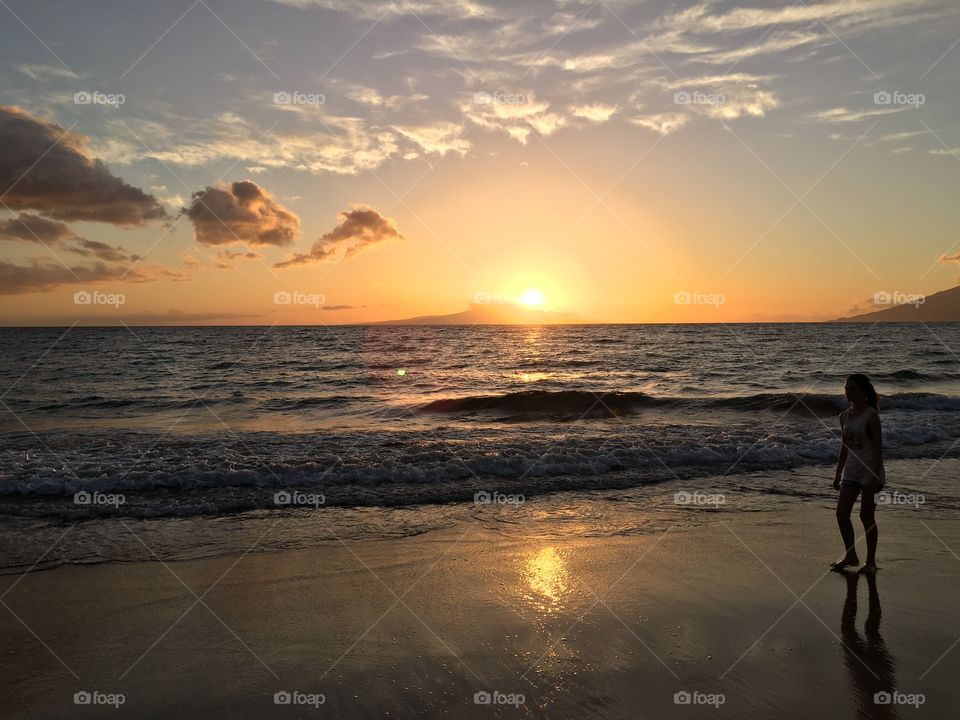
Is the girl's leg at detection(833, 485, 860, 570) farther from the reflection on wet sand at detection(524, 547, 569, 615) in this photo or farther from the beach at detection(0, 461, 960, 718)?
the reflection on wet sand at detection(524, 547, 569, 615)

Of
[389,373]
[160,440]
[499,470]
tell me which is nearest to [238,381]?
[389,373]

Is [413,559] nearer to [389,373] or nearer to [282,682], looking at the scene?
[282,682]

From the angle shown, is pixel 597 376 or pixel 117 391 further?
pixel 597 376

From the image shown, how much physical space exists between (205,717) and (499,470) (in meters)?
8.43

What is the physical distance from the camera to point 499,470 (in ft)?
39.3

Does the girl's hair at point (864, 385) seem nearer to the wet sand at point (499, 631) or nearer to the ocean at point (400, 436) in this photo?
the wet sand at point (499, 631)
